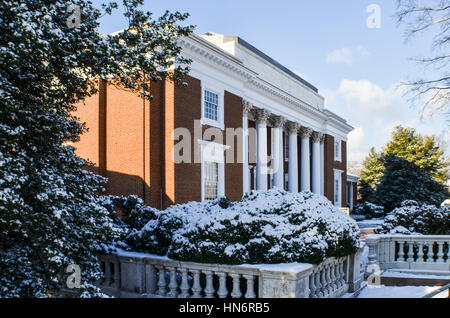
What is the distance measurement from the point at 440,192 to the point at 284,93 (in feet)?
81.7

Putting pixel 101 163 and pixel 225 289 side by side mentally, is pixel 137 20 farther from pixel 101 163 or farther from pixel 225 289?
pixel 101 163

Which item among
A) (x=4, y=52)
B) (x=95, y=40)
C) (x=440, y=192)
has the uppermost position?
(x=95, y=40)

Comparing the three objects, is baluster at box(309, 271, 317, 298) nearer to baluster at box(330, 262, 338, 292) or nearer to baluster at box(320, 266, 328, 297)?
baluster at box(320, 266, 328, 297)

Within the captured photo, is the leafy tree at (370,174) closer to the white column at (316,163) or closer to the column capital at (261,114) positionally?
the white column at (316,163)

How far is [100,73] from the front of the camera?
20.2ft

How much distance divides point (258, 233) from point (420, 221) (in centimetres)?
900

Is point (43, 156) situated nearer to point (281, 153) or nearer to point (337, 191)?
point (281, 153)

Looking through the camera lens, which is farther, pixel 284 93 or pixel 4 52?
pixel 284 93

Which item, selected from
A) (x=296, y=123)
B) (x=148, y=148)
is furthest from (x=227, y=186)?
(x=296, y=123)

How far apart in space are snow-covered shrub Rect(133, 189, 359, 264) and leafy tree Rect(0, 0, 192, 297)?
3.94ft

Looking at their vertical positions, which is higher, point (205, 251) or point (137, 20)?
point (137, 20)

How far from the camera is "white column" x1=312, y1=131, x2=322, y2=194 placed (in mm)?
36625

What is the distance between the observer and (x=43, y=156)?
201 inches

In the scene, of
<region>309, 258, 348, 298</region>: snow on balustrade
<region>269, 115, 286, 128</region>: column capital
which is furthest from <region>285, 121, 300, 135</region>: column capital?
<region>309, 258, 348, 298</region>: snow on balustrade
